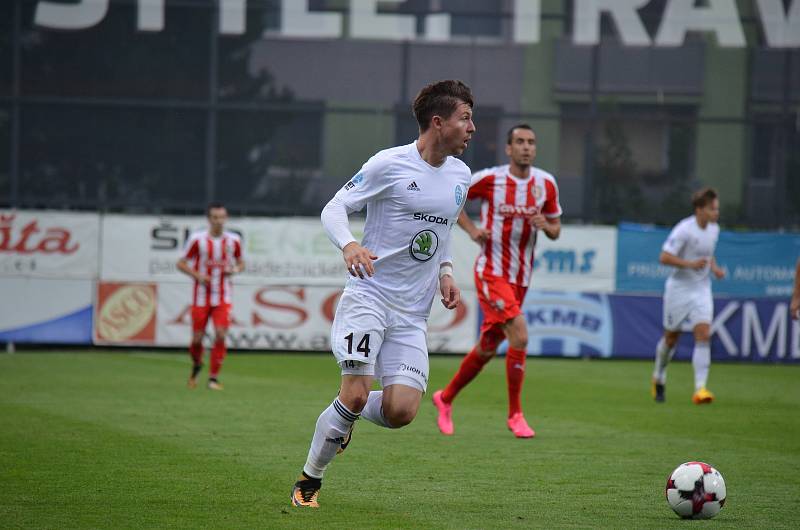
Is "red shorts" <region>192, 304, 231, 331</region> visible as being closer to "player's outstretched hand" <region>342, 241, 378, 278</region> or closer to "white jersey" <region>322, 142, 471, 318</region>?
"white jersey" <region>322, 142, 471, 318</region>

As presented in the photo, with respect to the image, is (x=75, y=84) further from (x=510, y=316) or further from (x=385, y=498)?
(x=385, y=498)

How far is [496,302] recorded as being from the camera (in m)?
10.6

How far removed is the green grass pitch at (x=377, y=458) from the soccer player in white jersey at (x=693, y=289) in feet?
1.82

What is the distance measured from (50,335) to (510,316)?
516 inches

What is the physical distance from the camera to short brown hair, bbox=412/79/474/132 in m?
6.90

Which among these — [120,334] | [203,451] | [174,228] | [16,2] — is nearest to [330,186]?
[174,228]

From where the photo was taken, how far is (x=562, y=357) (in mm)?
22250

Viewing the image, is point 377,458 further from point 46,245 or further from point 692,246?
point 46,245

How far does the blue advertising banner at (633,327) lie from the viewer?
21.9 meters

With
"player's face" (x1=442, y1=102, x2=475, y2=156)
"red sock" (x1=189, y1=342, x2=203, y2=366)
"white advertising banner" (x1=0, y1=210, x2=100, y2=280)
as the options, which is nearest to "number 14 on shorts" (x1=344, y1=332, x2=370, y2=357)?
"player's face" (x1=442, y1=102, x2=475, y2=156)

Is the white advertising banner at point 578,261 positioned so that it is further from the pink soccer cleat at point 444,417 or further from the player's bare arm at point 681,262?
the pink soccer cleat at point 444,417

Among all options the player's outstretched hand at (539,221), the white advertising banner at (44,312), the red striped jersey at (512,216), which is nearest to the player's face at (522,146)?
the red striped jersey at (512,216)

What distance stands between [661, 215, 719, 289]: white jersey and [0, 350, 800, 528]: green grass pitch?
1395mm

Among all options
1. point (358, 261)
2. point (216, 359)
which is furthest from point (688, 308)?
point (358, 261)
